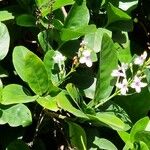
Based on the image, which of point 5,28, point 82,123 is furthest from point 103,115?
point 5,28

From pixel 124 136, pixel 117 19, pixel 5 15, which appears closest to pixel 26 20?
pixel 5 15

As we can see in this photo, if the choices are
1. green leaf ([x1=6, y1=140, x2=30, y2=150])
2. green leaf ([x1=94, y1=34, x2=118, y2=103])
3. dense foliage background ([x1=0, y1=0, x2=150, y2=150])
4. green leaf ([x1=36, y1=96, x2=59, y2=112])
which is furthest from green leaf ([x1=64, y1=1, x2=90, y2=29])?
green leaf ([x1=6, y1=140, x2=30, y2=150])

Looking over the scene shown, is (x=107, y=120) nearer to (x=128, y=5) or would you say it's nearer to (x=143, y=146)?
(x=143, y=146)

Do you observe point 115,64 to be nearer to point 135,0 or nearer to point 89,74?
point 89,74

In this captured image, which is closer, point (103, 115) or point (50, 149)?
point (103, 115)

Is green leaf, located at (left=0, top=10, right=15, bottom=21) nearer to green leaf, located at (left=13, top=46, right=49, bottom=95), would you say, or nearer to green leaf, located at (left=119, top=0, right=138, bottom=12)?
green leaf, located at (left=13, top=46, right=49, bottom=95)

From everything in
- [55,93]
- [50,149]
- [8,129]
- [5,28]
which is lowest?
[50,149]
